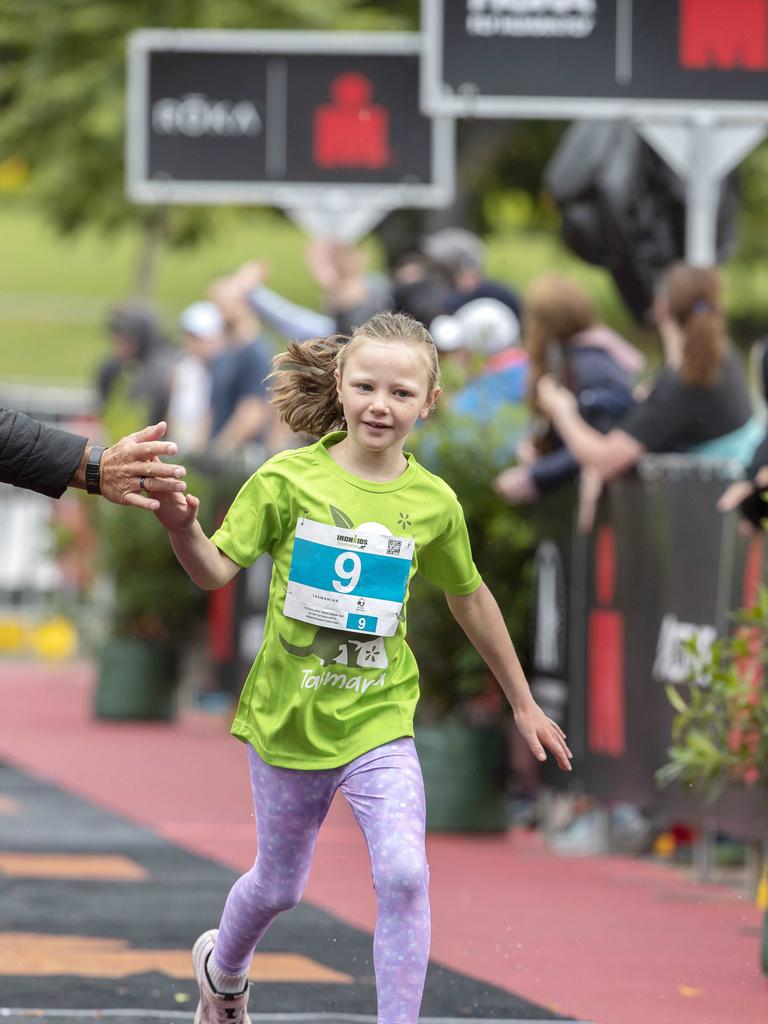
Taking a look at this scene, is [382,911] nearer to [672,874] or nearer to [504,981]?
[504,981]

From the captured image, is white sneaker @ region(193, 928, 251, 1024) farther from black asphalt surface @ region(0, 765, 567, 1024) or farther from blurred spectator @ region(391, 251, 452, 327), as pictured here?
blurred spectator @ region(391, 251, 452, 327)

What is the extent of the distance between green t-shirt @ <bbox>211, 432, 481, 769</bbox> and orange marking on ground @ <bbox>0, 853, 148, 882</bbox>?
11.5 feet

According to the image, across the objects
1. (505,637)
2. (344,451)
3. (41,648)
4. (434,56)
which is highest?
(434,56)

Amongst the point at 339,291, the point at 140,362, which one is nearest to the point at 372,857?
the point at 339,291

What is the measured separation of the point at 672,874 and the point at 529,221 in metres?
37.2

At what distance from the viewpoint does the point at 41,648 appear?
20.3 m

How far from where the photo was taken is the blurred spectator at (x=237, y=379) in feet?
48.2

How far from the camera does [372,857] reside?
5238 mm

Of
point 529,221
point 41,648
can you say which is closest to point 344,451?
point 41,648

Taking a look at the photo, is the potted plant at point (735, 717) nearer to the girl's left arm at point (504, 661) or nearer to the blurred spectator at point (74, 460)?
the girl's left arm at point (504, 661)

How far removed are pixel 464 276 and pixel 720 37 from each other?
Answer: 211 cm

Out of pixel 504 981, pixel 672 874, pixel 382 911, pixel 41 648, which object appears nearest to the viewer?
pixel 382 911

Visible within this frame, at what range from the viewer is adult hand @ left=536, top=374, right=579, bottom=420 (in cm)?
936

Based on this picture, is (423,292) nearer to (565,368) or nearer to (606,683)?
(565,368)
